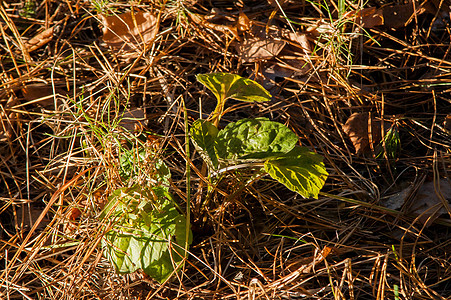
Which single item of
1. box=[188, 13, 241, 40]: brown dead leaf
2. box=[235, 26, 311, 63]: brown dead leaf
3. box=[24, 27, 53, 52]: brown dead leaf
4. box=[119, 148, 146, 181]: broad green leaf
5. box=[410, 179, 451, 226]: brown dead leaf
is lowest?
box=[410, 179, 451, 226]: brown dead leaf

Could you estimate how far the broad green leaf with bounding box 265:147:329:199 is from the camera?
1276 mm

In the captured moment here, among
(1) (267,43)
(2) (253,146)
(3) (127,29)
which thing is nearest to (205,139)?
(2) (253,146)

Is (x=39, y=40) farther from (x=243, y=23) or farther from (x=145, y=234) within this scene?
(x=145, y=234)

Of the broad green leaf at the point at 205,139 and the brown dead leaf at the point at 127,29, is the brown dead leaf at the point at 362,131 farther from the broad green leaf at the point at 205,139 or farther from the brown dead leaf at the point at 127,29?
the brown dead leaf at the point at 127,29

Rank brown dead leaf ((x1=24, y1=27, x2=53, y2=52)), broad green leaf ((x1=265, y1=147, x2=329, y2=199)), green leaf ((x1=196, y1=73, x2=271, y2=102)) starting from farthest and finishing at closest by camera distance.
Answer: brown dead leaf ((x1=24, y1=27, x2=53, y2=52)), green leaf ((x1=196, y1=73, x2=271, y2=102)), broad green leaf ((x1=265, y1=147, x2=329, y2=199))

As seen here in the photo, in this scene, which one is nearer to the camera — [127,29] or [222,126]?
[222,126]

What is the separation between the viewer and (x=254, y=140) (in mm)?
1375

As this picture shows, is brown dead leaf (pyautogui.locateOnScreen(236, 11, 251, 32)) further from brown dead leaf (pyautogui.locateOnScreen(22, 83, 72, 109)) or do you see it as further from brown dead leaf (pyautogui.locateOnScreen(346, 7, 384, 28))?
brown dead leaf (pyautogui.locateOnScreen(22, 83, 72, 109))

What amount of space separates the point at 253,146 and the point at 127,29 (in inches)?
40.3

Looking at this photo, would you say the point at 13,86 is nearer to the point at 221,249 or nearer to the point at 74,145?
the point at 74,145

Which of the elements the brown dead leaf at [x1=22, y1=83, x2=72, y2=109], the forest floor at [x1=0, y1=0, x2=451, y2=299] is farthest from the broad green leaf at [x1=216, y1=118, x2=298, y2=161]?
the brown dead leaf at [x1=22, y1=83, x2=72, y2=109]

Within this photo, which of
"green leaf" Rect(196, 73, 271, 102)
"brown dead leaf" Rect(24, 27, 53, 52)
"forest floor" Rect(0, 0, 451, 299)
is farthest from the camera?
"brown dead leaf" Rect(24, 27, 53, 52)

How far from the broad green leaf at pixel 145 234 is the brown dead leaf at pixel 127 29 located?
2.82 feet

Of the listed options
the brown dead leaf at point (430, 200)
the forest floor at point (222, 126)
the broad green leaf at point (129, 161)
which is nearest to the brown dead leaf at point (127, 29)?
the forest floor at point (222, 126)
